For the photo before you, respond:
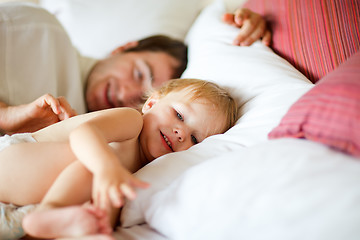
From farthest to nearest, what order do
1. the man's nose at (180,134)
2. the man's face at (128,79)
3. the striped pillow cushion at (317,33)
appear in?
1. the man's face at (128,79)
2. the striped pillow cushion at (317,33)
3. the man's nose at (180,134)

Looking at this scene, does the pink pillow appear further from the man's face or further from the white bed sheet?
the man's face

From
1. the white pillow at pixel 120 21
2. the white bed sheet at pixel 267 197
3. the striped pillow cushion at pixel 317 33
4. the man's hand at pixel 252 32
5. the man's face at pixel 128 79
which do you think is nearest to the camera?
the white bed sheet at pixel 267 197

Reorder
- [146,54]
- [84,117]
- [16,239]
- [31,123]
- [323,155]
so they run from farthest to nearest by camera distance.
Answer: [146,54] → [31,123] → [84,117] → [16,239] → [323,155]

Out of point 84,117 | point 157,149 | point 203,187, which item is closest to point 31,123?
point 84,117

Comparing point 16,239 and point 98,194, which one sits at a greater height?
point 98,194

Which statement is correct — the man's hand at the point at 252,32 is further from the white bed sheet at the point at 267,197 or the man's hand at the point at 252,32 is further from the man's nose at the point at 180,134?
the white bed sheet at the point at 267,197

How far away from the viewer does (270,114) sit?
76cm

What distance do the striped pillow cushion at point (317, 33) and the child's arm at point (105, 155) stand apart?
642 millimetres

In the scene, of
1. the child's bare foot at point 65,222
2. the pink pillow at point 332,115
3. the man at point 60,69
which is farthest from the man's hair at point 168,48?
the child's bare foot at point 65,222

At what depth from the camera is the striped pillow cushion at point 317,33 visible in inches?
37.4

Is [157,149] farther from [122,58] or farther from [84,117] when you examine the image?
[122,58]

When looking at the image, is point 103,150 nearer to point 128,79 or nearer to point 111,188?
point 111,188

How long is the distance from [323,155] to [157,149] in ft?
1.44

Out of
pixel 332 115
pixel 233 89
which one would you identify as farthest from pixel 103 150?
pixel 233 89
